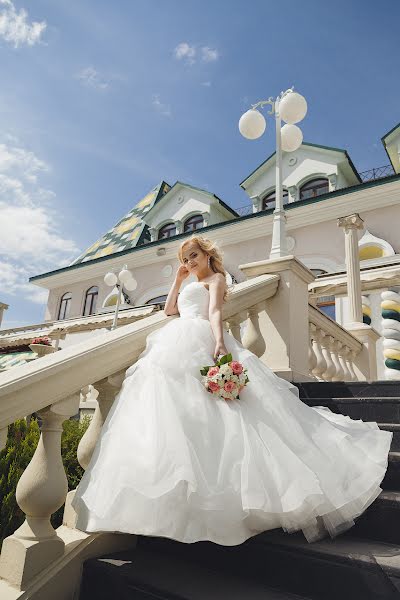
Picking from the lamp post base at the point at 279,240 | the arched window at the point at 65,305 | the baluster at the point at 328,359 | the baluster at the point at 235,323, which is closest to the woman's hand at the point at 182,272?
the baluster at the point at 235,323

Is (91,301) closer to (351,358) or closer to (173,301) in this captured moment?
(351,358)

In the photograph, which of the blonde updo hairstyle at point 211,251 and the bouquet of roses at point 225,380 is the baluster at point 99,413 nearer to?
the bouquet of roses at point 225,380

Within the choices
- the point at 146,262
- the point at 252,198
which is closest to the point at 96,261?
the point at 146,262

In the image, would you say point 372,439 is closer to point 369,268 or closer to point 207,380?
point 207,380

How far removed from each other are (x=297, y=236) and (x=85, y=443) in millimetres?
14214

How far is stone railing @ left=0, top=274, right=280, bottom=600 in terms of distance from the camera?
1929 mm

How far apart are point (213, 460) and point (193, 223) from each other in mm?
18266

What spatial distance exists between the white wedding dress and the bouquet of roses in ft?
0.15

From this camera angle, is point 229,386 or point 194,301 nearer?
point 229,386

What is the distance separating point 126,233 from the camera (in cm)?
2308

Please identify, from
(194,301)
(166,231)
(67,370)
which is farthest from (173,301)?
(166,231)

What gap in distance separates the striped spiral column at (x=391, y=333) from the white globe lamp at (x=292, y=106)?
12.7 feet

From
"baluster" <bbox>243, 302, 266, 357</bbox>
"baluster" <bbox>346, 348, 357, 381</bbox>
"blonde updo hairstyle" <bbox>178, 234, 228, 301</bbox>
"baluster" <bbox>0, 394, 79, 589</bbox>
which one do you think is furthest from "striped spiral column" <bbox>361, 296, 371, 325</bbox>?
"baluster" <bbox>0, 394, 79, 589</bbox>

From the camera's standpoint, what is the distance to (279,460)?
2.22 metres
